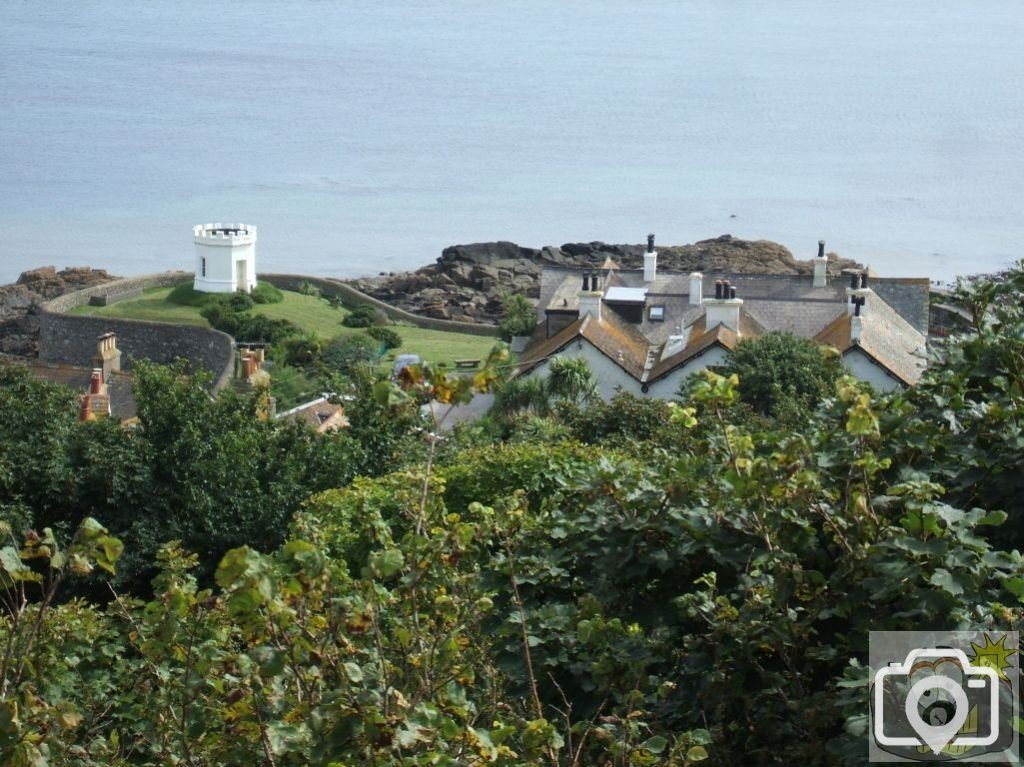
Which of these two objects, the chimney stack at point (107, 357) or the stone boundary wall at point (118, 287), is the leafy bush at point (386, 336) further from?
the stone boundary wall at point (118, 287)

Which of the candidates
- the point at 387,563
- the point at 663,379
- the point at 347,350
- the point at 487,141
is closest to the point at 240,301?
the point at 347,350

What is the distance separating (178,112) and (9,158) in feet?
68.8

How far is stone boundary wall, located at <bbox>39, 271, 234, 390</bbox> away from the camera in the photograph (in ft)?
145

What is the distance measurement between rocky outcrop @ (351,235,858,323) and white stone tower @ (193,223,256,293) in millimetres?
3802

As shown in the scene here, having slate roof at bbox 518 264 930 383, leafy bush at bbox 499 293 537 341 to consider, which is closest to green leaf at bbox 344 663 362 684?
slate roof at bbox 518 264 930 383

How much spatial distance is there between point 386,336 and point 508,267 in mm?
10478

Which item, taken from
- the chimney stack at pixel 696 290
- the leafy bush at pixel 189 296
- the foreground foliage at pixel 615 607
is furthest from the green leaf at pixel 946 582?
the leafy bush at pixel 189 296

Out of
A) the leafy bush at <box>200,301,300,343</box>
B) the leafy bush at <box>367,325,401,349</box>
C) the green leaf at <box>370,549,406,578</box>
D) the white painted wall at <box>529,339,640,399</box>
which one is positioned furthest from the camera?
the leafy bush at <box>200,301,300,343</box>

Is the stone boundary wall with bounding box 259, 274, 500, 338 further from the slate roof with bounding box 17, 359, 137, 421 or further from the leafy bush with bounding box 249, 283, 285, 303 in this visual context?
the slate roof with bounding box 17, 359, 137, 421

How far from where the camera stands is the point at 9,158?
287 feet

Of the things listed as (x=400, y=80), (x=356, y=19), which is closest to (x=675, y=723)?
(x=400, y=80)

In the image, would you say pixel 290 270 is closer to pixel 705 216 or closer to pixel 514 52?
pixel 705 216

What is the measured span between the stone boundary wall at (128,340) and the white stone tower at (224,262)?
4618 millimetres

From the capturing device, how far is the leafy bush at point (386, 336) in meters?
47.2
